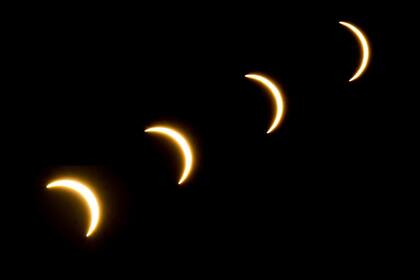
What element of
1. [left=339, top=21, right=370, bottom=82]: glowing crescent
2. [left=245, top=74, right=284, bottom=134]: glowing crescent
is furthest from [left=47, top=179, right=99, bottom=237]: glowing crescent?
[left=339, top=21, right=370, bottom=82]: glowing crescent

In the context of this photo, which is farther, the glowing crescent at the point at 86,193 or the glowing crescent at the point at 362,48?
the glowing crescent at the point at 362,48

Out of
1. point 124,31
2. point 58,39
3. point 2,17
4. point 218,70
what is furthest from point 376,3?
point 2,17

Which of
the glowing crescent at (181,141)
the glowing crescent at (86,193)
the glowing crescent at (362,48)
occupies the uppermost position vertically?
the glowing crescent at (362,48)

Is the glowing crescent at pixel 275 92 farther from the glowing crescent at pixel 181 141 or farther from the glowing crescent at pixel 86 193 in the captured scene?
the glowing crescent at pixel 86 193

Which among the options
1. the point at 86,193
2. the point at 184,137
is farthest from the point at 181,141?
the point at 86,193

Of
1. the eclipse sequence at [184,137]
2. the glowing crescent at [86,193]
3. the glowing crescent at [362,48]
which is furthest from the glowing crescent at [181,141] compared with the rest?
the glowing crescent at [362,48]

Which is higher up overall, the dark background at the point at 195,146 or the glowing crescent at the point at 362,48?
the glowing crescent at the point at 362,48
